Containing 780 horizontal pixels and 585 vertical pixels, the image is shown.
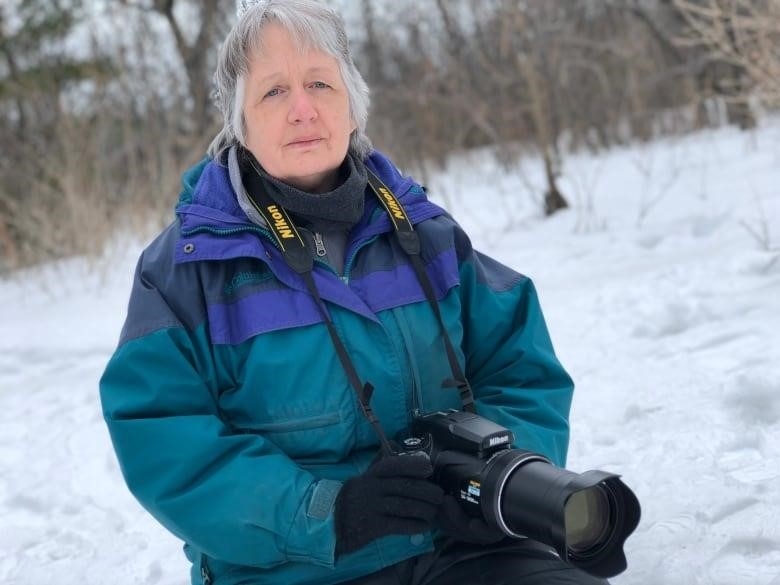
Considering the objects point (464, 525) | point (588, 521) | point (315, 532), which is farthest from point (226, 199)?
point (588, 521)

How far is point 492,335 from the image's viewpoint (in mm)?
1831

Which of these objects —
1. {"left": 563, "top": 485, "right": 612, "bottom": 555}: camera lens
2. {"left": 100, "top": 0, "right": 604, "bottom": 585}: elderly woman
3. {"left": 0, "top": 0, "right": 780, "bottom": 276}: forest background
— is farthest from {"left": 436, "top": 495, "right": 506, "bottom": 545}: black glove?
{"left": 0, "top": 0, "right": 780, "bottom": 276}: forest background

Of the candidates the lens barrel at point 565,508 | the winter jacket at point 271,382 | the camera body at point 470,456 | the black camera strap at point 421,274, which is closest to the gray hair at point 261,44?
the winter jacket at point 271,382

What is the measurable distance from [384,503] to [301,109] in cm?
75

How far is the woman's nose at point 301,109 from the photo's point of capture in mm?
1666

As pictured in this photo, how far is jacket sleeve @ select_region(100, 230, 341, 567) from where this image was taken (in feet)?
4.86

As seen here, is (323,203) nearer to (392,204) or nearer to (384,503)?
(392,204)

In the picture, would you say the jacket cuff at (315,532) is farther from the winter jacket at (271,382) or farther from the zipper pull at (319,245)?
the zipper pull at (319,245)

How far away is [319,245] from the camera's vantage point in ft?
5.47

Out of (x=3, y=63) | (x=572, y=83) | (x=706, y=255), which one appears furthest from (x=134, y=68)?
(x=706, y=255)

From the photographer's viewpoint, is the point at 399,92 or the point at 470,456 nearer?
the point at 470,456

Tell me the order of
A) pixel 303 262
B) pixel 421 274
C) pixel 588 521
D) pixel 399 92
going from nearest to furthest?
pixel 588 521, pixel 303 262, pixel 421 274, pixel 399 92

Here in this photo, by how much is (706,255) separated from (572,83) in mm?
6775

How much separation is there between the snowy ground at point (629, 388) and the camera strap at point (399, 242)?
2.31 ft
